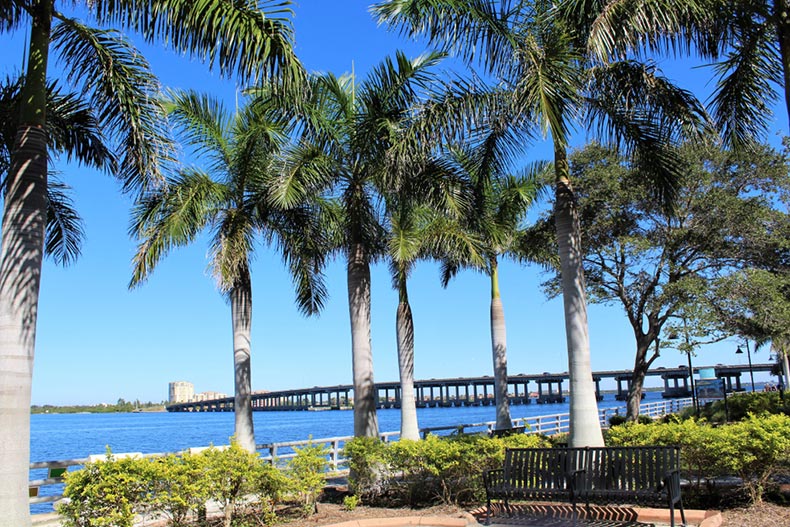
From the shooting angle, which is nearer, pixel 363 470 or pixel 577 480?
pixel 577 480

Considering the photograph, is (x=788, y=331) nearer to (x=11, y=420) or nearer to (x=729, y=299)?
(x=729, y=299)

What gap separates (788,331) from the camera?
17812 mm

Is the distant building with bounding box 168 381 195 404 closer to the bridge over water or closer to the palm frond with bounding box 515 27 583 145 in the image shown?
the bridge over water

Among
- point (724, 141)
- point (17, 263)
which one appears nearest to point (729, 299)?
point (724, 141)

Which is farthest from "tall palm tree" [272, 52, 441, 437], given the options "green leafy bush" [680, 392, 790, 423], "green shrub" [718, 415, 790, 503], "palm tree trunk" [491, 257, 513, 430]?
"green leafy bush" [680, 392, 790, 423]

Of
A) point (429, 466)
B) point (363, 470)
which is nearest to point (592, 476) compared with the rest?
point (429, 466)

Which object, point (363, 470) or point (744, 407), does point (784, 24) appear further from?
point (744, 407)

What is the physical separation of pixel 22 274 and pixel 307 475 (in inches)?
182

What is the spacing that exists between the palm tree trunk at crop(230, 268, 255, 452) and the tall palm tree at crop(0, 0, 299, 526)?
463 centimetres

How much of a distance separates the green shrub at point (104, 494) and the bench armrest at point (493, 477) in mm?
4226

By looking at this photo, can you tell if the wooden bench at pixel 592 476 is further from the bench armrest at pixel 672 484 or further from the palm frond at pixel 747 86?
the palm frond at pixel 747 86

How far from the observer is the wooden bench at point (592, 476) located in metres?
7.68

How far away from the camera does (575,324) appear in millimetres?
10266

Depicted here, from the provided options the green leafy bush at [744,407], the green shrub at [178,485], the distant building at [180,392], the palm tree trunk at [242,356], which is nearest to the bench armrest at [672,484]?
the green shrub at [178,485]
